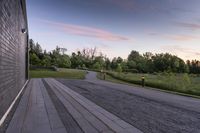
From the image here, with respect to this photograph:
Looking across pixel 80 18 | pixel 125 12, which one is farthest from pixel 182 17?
pixel 80 18

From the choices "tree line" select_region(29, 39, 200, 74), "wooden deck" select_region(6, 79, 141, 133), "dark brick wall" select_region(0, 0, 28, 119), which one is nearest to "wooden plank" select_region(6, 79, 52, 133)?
"wooden deck" select_region(6, 79, 141, 133)

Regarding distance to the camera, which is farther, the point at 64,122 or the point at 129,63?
the point at 129,63

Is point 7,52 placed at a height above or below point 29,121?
above

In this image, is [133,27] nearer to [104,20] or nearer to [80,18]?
[104,20]

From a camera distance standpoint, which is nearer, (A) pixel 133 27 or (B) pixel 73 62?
(A) pixel 133 27

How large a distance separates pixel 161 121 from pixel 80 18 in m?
15.8

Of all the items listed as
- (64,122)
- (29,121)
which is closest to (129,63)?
(64,122)

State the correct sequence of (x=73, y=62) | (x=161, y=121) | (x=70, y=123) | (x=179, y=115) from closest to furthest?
1. (x=70, y=123)
2. (x=161, y=121)
3. (x=179, y=115)
4. (x=73, y=62)

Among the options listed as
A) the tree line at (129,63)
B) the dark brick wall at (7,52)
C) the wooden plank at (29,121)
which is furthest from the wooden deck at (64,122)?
the tree line at (129,63)

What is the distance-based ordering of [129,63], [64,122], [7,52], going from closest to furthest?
[64,122] → [7,52] → [129,63]

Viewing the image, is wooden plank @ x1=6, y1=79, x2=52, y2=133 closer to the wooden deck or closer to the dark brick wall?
the wooden deck

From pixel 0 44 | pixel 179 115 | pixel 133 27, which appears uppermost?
pixel 133 27

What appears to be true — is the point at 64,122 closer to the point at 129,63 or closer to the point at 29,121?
the point at 29,121

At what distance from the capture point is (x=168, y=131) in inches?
152
